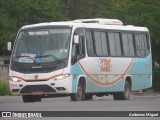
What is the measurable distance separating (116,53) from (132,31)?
7.42 feet

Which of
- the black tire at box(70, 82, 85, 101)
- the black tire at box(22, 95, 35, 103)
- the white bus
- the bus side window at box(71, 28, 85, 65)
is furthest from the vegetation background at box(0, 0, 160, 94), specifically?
the black tire at box(70, 82, 85, 101)

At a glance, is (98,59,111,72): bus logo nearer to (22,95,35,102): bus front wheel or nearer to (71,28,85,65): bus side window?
(71,28,85,65): bus side window

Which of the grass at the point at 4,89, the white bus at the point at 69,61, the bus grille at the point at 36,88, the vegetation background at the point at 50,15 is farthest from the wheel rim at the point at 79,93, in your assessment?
the vegetation background at the point at 50,15

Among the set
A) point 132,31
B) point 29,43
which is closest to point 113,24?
point 132,31

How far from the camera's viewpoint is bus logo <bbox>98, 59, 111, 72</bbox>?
106ft

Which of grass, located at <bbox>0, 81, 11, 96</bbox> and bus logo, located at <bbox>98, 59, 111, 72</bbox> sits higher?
bus logo, located at <bbox>98, 59, 111, 72</bbox>

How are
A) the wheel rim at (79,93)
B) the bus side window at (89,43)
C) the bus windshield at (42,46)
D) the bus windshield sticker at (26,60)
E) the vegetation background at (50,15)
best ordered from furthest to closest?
the vegetation background at (50,15)
the bus side window at (89,43)
the wheel rim at (79,93)
the bus windshield sticker at (26,60)
the bus windshield at (42,46)

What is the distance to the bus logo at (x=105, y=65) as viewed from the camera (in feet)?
106

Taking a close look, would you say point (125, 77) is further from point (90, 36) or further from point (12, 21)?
point (12, 21)

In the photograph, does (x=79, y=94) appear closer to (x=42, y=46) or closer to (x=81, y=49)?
(x=81, y=49)

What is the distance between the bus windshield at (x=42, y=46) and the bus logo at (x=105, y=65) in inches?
123

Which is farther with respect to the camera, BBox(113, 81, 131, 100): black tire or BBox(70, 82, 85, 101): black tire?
BBox(113, 81, 131, 100): black tire

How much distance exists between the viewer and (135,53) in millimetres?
35312

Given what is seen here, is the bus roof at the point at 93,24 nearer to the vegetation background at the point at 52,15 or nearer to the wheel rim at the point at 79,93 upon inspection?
the wheel rim at the point at 79,93
